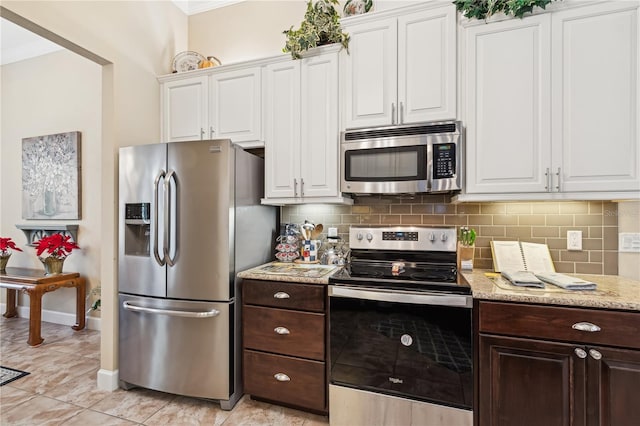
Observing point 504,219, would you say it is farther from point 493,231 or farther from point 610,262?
point 610,262

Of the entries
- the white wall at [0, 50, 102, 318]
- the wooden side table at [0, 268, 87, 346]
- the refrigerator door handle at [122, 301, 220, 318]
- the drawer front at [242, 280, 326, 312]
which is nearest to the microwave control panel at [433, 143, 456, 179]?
the drawer front at [242, 280, 326, 312]

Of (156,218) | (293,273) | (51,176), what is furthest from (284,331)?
(51,176)

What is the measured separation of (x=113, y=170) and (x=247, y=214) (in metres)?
1.07

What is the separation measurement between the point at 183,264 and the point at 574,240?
8.47ft

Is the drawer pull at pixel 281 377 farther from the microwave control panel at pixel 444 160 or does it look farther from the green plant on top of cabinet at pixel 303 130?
the microwave control panel at pixel 444 160

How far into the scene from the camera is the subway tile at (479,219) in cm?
216

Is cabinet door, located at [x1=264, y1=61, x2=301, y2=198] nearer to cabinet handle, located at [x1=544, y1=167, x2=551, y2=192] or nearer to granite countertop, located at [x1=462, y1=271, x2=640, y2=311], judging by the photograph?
granite countertop, located at [x1=462, y1=271, x2=640, y2=311]

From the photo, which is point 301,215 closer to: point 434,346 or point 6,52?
point 434,346

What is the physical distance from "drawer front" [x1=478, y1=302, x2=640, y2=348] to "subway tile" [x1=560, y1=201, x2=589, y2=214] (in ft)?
2.71

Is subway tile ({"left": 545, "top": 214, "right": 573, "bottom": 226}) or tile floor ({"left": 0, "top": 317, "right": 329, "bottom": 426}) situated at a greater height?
subway tile ({"left": 545, "top": 214, "right": 573, "bottom": 226})

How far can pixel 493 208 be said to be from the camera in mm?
2150

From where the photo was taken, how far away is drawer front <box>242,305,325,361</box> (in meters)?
1.86

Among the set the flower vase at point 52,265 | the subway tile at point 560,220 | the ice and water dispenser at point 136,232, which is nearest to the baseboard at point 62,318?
the flower vase at point 52,265

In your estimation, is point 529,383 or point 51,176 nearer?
point 529,383
